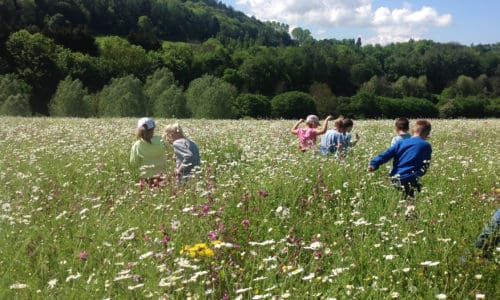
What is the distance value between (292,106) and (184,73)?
1105 inches

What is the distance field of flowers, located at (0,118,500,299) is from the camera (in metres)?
3.39

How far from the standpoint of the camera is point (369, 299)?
3266mm

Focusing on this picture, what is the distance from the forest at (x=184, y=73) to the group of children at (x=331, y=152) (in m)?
34.4

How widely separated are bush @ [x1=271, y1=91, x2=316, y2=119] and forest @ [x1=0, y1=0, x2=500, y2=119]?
24cm

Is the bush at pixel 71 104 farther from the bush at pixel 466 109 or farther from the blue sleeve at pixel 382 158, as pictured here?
the bush at pixel 466 109

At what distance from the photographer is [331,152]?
344 inches

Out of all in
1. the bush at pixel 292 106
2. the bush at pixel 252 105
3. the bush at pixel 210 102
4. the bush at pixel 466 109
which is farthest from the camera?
the bush at pixel 292 106

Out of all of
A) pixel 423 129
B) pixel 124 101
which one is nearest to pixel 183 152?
pixel 423 129

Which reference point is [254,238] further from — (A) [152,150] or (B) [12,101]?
(B) [12,101]

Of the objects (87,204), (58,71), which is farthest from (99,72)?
(87,204)

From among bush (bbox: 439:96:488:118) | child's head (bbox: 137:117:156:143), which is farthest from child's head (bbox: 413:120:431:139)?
bush (bbox: 439:96:488:118)

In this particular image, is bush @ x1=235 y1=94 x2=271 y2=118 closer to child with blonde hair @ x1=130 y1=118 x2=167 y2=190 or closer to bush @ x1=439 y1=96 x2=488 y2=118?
bush @ x1=439 y1=96 x2=488 y2=118

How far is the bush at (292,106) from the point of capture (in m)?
84.1

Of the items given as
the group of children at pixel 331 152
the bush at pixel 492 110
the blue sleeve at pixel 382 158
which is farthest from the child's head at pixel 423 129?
the bush at pixel 492 110
